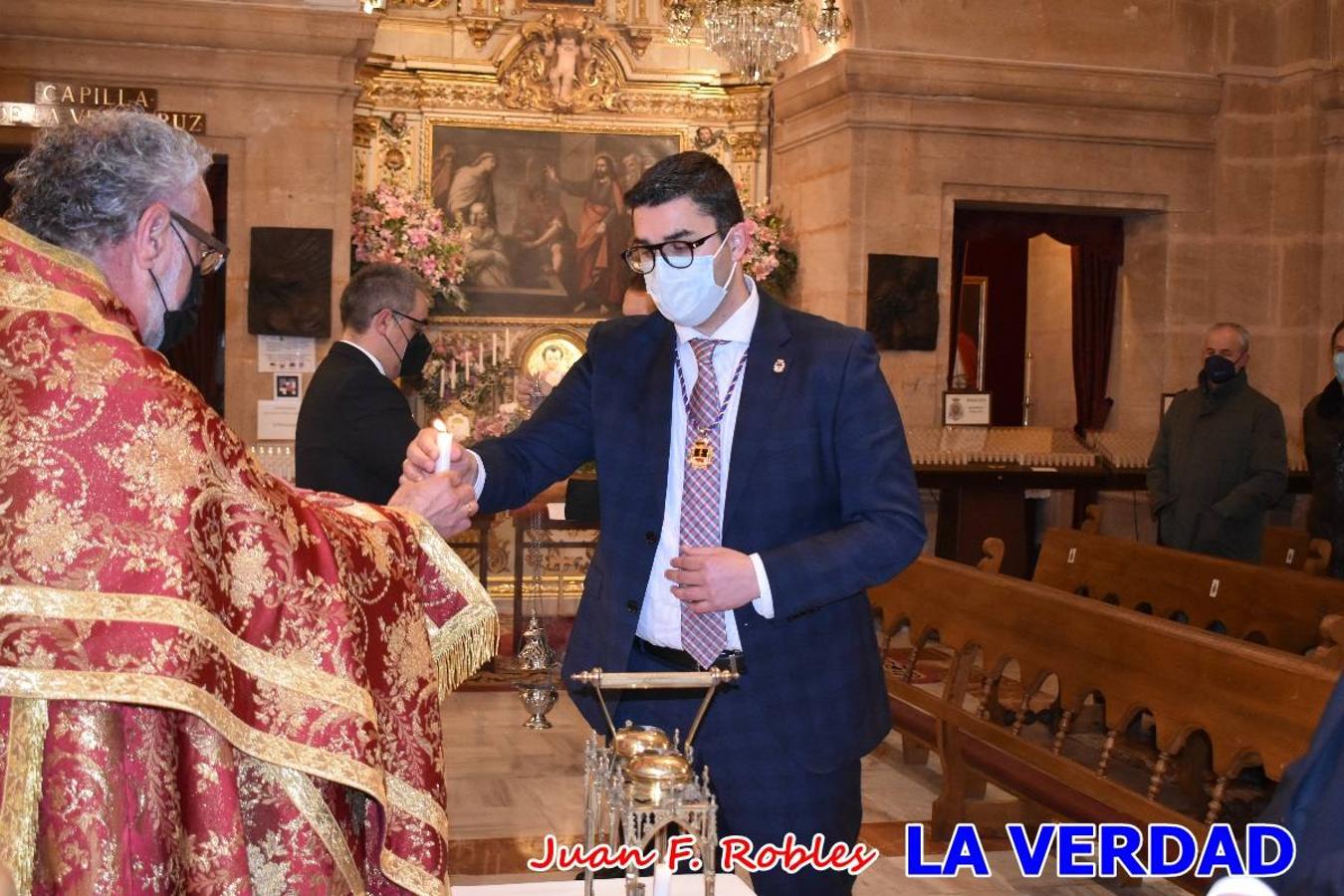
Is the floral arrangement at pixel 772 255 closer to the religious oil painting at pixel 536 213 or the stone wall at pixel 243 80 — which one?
the religious oil painting at pixel 536 213

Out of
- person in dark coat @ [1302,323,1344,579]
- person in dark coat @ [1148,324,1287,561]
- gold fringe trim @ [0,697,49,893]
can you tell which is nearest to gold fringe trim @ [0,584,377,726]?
gold fringe trim @ [0,697,49,893]

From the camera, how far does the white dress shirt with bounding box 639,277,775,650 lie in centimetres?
302

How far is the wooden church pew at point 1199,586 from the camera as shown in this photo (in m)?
5.60

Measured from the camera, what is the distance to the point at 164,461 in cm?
220

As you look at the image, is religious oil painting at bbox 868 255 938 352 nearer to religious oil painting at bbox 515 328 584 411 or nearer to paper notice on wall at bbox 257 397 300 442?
religious oil painting at bbox 515 328 584 411

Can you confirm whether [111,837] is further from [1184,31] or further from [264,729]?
[1184,31]

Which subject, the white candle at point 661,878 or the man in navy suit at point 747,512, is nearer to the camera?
the white candle at point 661,878

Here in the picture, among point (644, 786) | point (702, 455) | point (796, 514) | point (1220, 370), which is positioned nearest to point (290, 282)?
point (1220, 370)

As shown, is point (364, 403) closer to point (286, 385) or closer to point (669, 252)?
point (669, 252)

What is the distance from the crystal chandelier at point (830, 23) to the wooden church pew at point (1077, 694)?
507 centimetres

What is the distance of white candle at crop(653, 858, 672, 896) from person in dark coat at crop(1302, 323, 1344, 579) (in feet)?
15.8

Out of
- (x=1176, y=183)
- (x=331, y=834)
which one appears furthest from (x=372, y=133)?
(x=331, y=834)

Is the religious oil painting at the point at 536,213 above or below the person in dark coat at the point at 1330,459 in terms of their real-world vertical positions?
above

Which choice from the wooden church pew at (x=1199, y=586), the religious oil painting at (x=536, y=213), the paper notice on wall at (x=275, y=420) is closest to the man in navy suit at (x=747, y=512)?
the wooden church pew at (x=1199, y=586)
